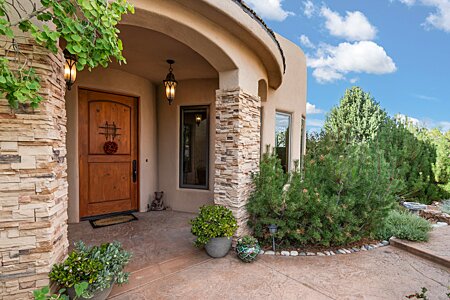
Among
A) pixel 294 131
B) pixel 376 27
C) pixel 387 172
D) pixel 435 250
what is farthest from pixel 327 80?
pixel 435 250

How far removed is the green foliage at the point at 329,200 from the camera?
3516 mm

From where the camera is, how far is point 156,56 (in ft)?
13.4

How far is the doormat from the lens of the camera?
4.43 m

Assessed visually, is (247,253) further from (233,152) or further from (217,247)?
(233,152)

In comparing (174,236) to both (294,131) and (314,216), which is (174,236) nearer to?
(314,216)

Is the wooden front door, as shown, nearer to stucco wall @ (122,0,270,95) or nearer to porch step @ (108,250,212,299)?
porch step @ (108,250,212,299)

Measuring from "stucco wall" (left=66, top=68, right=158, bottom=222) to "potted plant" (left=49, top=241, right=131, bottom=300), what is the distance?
2650mm

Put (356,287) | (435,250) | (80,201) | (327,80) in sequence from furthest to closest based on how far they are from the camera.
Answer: (327,80), (80,201), (435,250), (356,287)

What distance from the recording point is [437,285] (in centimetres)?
271

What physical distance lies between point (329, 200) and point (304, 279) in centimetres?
130

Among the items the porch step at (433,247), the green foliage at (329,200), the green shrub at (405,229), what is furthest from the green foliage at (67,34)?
the green shrub at (405,229)

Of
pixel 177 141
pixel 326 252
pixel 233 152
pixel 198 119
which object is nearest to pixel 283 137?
pixel 198 119

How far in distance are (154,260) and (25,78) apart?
98.7 inches

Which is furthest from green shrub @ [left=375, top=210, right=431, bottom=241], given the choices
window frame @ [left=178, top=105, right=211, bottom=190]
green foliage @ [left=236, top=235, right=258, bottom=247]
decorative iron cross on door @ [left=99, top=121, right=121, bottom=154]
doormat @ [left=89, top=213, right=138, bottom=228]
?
decorative iron cross on door @ [left=99, top=121, right=121, bottom=154]
